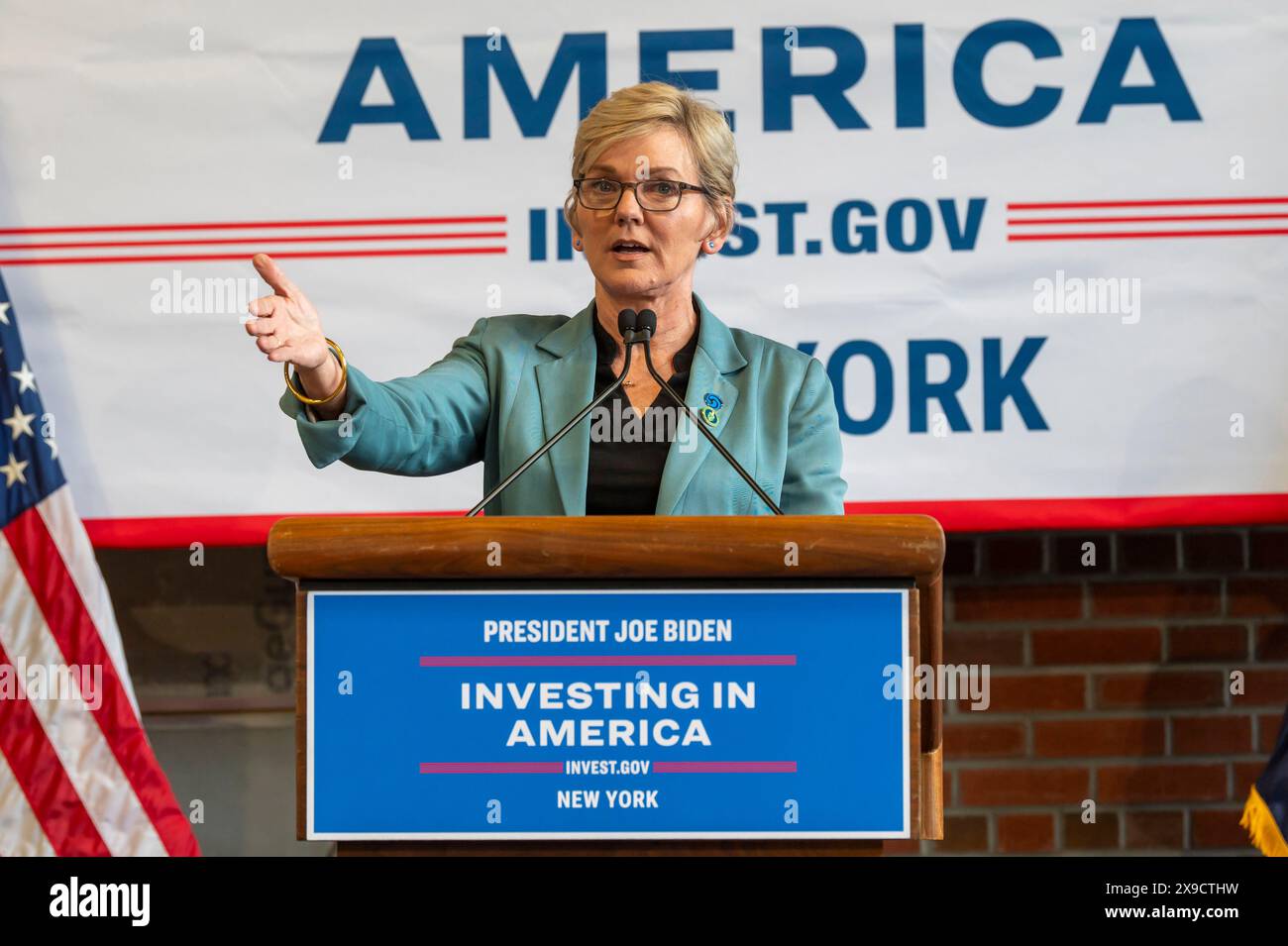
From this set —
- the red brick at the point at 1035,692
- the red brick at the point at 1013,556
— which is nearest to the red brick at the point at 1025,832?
the red brick at the point at 1035,692

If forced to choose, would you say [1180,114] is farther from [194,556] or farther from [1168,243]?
[194,556]

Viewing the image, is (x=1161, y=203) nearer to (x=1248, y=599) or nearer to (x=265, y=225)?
(x=1248, y=599)

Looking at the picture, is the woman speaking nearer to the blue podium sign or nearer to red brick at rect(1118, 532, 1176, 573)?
the blue podium sign

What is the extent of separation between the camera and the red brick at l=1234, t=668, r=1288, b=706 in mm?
3127

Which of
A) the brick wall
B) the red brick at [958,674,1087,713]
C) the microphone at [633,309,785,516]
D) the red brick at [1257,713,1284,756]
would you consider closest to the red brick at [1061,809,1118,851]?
the brick wall

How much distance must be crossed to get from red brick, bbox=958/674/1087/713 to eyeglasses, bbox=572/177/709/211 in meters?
1.75

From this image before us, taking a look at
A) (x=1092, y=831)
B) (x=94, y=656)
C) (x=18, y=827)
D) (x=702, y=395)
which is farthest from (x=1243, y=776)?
(x=18, y=827)

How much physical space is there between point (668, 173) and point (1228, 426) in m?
1.62

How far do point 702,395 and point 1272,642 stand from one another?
2.01m

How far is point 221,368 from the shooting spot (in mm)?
2957

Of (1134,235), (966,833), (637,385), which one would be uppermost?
(1134,235)

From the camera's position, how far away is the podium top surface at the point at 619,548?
1.21 metres

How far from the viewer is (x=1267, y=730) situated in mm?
3121

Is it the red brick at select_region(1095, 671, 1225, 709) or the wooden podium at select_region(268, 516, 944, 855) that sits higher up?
the wooden podium at select_region(268, 516, 944, 855)
